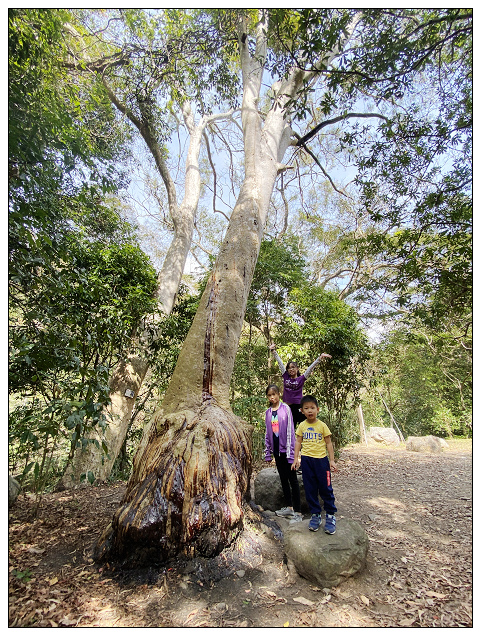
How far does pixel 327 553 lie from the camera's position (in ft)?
7.16

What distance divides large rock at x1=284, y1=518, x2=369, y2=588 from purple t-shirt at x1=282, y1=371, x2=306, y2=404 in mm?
1599

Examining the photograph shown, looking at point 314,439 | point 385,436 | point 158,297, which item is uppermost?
point 158,297

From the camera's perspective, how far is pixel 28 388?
3.25m

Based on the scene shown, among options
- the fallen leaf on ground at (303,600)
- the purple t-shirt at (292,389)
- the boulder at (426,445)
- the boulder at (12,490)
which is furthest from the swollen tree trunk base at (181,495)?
the boulder at (426,445)

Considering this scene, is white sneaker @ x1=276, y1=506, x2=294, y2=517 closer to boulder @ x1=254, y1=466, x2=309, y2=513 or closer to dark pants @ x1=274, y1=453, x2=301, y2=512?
dark pants @ x1=274, y1=453, x2=301, y2=512

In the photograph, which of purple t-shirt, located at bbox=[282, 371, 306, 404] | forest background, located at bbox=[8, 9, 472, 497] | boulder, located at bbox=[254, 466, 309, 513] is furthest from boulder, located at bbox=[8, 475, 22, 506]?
purple t-shirt, located at bbox=[282, 371, 306, 404]

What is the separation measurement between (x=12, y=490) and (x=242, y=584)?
9.48 ft

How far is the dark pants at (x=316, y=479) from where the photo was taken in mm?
2564

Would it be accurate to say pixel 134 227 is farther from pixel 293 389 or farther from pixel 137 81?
pixel 293 389

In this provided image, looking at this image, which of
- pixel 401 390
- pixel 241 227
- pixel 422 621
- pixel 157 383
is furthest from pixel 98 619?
pixel 401 390

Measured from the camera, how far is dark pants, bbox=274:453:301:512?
3.18 meters

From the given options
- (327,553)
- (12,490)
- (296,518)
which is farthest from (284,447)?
(12,490)

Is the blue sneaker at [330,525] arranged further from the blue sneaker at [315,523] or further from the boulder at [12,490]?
the boulder at [12,490]

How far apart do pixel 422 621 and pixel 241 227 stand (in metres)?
4.07
